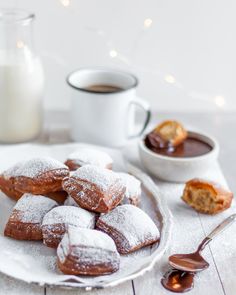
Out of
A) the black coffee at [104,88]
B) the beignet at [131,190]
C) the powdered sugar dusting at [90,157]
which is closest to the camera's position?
the beignet at [131,190]

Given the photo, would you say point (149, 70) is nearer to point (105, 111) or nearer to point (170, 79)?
point (170, 79)

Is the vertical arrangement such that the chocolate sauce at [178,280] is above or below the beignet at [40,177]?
below

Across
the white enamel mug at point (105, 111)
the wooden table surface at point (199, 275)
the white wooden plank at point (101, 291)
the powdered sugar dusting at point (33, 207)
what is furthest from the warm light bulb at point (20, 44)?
the white wooden plank at point (101, 291)

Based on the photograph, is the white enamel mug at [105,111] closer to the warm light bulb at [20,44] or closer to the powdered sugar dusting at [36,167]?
the warm light bulb at [20,44]

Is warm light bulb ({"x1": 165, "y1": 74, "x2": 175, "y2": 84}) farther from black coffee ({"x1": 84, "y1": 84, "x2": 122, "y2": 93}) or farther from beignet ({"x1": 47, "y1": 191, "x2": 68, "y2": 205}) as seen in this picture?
beignet ({"x1": 47, "y1": 191, "x2": 68, "y2": 205})

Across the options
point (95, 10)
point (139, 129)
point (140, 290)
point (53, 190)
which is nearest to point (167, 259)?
point (140, 290)

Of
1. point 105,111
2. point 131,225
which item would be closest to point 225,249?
point 131,225

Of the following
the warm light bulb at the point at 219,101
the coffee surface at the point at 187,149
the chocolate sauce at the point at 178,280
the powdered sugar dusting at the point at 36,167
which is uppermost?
A: the powdered sugar dusting at the point at 36,167

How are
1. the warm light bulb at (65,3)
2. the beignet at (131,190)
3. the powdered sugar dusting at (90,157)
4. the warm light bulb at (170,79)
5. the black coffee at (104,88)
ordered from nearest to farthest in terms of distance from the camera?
the beignet at (131,190)
the powdered sugar dusting at (90,157)
the black coffee at (104,88)
the warm light bulb at (65,3)
the warm light bulb at (170,79)
